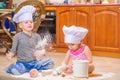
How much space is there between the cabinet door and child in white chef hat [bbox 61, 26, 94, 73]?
1650 millimetres

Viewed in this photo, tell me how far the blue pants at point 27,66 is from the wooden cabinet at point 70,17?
1718 mm

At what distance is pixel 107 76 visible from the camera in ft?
9.76

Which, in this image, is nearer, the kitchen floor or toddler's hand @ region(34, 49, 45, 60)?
the kitchen floor

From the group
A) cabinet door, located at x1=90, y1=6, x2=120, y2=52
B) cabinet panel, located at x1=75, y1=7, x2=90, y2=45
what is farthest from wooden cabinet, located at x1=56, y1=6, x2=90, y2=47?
cabinet door, located at x1=90, y1=6, x2=120, y2=52

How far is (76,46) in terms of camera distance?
9.77 ft

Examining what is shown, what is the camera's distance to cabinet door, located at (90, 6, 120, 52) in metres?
4.53

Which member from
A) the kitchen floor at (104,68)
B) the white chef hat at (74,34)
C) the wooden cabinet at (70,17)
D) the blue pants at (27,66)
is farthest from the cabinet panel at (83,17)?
the white chef hat at (74,34)

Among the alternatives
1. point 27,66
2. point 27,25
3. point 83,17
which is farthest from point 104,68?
point 83,17

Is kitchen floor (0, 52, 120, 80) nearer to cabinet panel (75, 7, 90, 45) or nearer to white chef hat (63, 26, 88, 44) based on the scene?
white chef hat (63, 26, 88, 44)

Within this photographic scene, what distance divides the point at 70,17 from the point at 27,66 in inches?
81.0

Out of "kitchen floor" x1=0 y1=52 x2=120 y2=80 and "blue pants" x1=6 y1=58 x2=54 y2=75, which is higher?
"blue pants" x1=6 y1=58 x2=54 y2=75

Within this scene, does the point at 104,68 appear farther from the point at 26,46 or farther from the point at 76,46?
the point at 26,46

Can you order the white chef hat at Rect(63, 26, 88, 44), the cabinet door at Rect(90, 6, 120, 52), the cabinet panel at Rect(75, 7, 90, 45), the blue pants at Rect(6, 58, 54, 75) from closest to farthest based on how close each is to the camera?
1. the white chef hat at Rect(63, 26, 88, 44)
2. the blue pants at Rect(6, 58, 54, 75)
3. the cabinet door at Rect(90, 6, 120, 52)
4. the cabinet panel at Rect(75, 7, 90, 45)

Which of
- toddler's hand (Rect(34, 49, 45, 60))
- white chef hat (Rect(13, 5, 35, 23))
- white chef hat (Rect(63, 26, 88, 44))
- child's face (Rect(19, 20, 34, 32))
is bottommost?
toddler's hand (Rect(34, 49, 45, 60))
